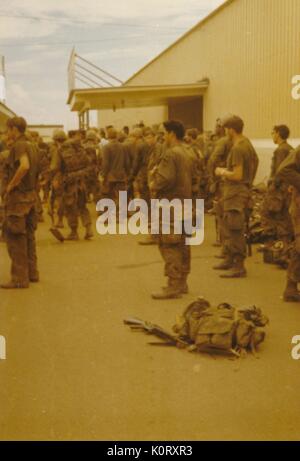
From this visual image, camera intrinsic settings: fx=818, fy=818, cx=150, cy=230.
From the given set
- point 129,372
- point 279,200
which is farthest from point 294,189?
point 129,372

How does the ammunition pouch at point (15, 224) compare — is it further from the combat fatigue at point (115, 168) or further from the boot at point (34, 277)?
the combat fatigue at point (115, 168)

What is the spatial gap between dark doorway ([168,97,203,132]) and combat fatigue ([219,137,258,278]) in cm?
2440

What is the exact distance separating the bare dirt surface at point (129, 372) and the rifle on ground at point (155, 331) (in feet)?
0.30

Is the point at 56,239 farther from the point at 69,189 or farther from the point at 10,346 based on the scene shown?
the point at 10,346

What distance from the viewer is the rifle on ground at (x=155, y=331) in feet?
23.1

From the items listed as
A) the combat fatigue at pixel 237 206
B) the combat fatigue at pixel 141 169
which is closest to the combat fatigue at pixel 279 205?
the combat fatigue at pixel 237 206

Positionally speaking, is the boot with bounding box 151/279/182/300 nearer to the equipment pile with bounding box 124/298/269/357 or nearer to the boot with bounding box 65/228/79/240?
the equipment pile with bounding box 124/298/269/357

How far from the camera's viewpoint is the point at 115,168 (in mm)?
17188

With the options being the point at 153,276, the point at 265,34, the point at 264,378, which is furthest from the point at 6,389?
the point at 265,34

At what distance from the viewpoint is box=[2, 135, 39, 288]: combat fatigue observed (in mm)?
9453

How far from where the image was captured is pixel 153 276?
34.5 ft

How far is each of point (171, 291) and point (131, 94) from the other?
20.3 metres

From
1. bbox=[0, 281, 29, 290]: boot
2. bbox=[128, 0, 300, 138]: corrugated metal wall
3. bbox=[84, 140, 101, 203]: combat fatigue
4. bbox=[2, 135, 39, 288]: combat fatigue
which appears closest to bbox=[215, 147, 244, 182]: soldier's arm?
bbox=[2, 135, 39, 288]: combat fatigue

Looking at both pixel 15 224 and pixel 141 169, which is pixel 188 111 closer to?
pixel 141 169
